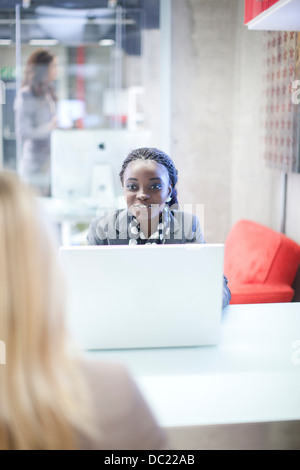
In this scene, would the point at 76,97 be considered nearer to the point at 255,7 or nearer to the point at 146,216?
the point at 255,7

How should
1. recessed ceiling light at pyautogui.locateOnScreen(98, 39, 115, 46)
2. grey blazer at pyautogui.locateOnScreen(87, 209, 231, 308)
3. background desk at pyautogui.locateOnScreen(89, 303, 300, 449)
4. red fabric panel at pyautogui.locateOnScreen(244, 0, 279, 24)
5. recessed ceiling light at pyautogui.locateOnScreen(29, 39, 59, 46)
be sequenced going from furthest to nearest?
recessed ceiling light at pyautogui.locateOnScreen(98, 39, 115, 46)
recessed ceiling light at pyautogui.locateOnScreen(29, 39, 59, 46)
red fabric panel at pyautogui.locateOnScreen(244, 0, 279, 24)
grey blazer at pyautogui.locateOnScreen(87, 209, 231, 308)
background desk at pyautogui.locateOnScreen(89, 303, 300, 449)

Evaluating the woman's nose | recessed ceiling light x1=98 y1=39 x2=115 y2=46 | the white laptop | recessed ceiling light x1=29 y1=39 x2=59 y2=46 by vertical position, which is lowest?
the white laptop

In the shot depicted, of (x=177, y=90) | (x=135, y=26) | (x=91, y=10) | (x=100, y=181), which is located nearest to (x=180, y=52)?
(x=177, y=90)

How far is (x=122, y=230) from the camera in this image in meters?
2.18

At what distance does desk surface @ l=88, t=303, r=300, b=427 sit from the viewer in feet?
3.94

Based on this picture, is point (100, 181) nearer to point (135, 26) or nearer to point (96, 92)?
point (135, 26)

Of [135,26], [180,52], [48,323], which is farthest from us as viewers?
[135,26]

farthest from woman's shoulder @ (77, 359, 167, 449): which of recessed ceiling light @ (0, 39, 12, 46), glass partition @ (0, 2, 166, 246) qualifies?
recessed ceiling light @ (0, 39, 12, 46)

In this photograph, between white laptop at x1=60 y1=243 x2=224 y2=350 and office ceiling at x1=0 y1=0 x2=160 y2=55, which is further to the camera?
office ceiling at x1=0 y1=0 x2=160 y2=55

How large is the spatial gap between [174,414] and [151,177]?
1262mm

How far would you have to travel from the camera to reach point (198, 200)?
4.30 meters

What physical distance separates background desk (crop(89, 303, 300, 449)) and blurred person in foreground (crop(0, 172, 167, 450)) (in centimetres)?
45

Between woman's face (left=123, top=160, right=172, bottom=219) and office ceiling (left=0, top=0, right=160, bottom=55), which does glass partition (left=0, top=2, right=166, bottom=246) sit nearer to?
office ceiling (left=0, top=0, right=160, bottom=55)

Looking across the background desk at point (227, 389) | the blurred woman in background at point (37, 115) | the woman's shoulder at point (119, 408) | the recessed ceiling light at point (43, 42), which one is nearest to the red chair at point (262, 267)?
the background desk at point (227, 389)
